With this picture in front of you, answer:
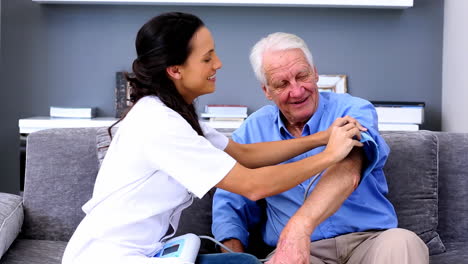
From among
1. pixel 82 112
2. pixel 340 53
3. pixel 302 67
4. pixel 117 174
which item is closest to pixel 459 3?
pixel 340 53

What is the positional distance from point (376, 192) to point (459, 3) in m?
1.90

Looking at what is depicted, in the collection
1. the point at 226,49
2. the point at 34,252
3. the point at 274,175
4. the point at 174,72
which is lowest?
Answer: the point at 34,252

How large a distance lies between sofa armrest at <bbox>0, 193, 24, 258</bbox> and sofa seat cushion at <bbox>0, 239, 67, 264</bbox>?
3cm

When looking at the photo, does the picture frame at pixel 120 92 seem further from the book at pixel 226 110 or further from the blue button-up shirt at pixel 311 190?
the blue button-up shirt at pixel 311 190

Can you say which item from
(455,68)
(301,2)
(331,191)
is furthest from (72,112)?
(331,191)

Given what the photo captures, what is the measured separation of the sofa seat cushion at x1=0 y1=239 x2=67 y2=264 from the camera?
201 cm

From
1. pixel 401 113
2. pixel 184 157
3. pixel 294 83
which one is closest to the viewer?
pixel 184 157

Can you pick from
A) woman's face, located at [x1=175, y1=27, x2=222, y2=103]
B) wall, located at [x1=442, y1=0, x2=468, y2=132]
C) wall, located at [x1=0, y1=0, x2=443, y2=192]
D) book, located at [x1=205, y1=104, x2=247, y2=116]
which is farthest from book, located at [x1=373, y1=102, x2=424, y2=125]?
woman's face, located at [x1=175, y1=27, x2=222, y2=103]

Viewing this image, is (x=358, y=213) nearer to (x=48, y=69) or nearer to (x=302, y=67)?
(x=302, y=67)

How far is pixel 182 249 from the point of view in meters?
1.50

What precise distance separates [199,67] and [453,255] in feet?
3.55

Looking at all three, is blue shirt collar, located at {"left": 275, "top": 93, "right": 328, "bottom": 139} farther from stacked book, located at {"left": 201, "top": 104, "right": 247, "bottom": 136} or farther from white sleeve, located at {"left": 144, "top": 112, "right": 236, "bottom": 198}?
stacked book, located at {"left": 201, "top": 104, "right": 247, "bottom": 136}

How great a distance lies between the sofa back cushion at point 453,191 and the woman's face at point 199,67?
3.30ft

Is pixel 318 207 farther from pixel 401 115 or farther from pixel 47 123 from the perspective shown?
pixel 47 123
